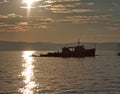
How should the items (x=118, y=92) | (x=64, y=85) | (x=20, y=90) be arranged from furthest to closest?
(x=64, y=85), (x=20, y=90), (x=118, y=92)

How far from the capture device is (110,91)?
62.4 m

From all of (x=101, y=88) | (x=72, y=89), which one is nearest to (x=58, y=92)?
(x=72, y=89)

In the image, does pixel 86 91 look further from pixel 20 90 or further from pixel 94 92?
pixel 20 90

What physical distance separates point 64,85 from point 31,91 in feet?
32.5

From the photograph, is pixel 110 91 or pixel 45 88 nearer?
pixel 110 91

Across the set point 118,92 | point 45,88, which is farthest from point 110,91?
point 45,88

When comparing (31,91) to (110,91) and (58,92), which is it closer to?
(58,92)

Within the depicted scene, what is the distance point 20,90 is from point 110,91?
14902 mm

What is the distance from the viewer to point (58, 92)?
61594mm

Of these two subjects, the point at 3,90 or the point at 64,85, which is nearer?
the point at 3,90

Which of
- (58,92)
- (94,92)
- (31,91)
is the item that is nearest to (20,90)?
(31,91)

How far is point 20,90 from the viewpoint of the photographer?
65.0m

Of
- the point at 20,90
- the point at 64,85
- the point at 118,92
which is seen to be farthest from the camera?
the point at 64,85

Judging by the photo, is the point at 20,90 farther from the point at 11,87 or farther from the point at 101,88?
the point at 101,88
